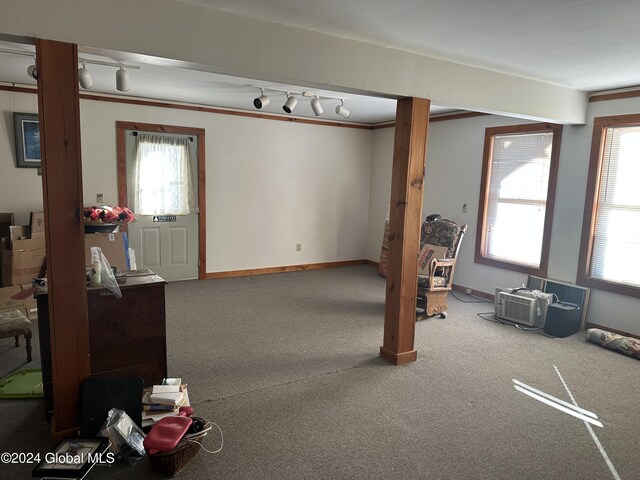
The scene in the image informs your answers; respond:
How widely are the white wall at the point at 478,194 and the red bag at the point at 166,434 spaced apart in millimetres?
4189

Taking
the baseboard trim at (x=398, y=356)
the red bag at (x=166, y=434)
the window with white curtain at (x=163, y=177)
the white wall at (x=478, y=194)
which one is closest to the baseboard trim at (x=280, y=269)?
the white wall at (x=478, y=194)

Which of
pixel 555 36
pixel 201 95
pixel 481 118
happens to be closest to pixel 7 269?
pixel 201 95

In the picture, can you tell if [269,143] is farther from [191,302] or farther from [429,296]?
[429,296]

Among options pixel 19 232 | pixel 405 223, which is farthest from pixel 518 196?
pixel 19 232

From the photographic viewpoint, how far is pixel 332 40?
2979 mm

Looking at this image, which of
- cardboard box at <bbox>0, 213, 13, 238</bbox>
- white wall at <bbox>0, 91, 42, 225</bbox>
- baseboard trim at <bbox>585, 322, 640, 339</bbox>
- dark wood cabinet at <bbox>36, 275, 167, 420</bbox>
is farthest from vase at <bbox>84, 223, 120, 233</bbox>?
baseboard trim at <bbox>585, 322, 640, 339</bbox>

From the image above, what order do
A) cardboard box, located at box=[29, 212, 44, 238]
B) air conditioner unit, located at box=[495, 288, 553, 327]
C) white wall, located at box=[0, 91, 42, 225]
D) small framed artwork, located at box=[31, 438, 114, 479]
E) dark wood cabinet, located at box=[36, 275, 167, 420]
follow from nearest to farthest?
small framed artwork, located at box=[31, 438, 114, 479] → dark wood cabinet, located at box=[36, 275, 167, 420] → air conditioner unit, located at box=[495, 288, 553, 327] → cardboard box, located at box=[29, 212, 44, 238] → white wall, located at box=[0, 91, 42, 225]

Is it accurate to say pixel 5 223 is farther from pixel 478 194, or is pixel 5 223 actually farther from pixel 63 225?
pixel 478 194

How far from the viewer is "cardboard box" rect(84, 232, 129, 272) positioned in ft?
11.1

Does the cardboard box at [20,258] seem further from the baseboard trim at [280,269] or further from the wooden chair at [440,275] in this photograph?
the wooden chair at [440,275]

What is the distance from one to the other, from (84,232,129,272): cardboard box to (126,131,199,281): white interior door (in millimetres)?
2326

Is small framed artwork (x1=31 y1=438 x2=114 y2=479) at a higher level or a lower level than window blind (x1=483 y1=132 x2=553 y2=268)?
lower

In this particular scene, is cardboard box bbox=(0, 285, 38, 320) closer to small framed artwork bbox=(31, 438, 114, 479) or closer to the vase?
the vase

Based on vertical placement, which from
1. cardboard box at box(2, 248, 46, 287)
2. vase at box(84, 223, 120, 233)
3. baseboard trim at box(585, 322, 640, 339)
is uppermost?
vase at box(84, 223, 120, 233)
